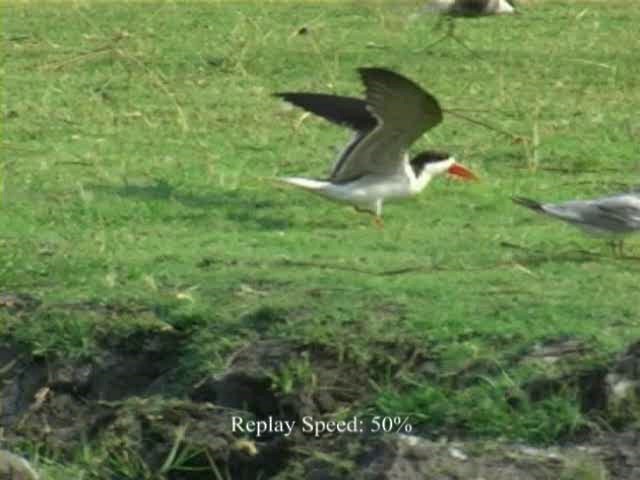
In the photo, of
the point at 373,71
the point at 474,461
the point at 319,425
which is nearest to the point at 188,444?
the point at 319,425

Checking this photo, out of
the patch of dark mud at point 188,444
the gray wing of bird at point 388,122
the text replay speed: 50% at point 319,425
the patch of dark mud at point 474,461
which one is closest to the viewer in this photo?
the patch of dark mud at point 474,461

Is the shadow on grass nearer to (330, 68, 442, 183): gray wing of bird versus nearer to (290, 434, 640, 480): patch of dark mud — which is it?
(330, 68, 442, 183): gray wing of bird

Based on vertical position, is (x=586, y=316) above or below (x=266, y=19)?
above

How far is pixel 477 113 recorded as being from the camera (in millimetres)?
10898

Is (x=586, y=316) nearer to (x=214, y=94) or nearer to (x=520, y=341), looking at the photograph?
(x=520, y=341)

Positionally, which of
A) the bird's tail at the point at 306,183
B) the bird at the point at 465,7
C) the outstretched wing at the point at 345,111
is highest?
the outstretched wing at the point at 345,111

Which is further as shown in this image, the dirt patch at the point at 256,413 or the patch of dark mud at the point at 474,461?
the dirt patch at the point at 256,413

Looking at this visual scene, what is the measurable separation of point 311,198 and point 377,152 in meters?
0.35

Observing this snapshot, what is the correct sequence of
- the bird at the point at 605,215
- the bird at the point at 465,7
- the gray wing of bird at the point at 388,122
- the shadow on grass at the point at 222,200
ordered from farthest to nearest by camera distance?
1. the bird at the point at 465,7
2. the shadow on grass at the point at 222,200
3. the gray wing of bird at the point at 388,122
4. the bird at the point at 605,215

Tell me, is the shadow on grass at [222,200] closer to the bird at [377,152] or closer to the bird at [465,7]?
A: the bird at [377,152]

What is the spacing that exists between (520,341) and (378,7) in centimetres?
697

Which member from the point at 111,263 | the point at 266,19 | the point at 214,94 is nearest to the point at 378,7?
the point at 266,19

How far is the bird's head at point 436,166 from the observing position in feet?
31.0

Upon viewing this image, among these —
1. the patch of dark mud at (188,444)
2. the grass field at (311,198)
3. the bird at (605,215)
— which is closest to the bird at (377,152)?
the grass field at (311,198)
